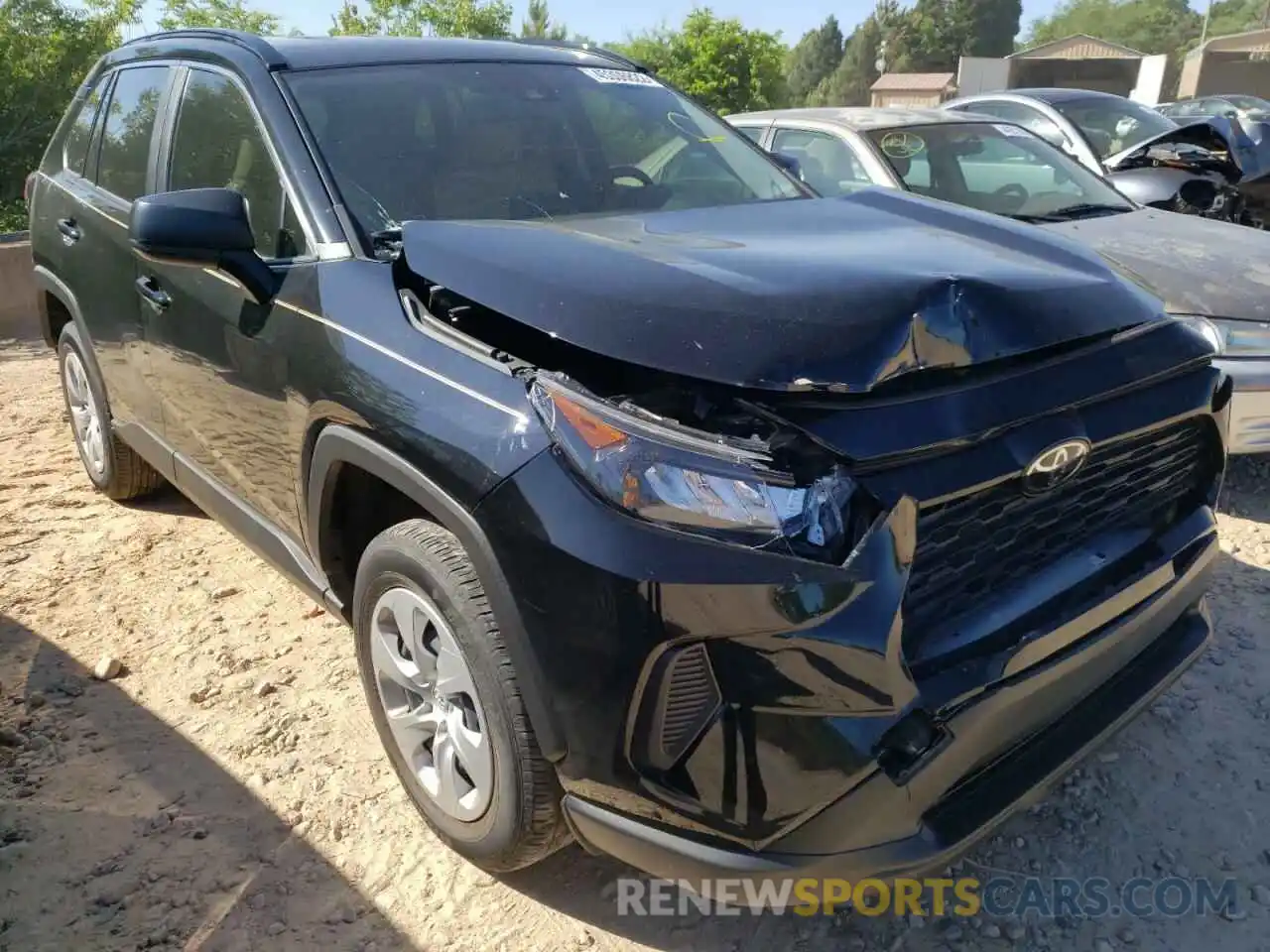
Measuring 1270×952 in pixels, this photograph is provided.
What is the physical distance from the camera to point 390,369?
6.72 ft

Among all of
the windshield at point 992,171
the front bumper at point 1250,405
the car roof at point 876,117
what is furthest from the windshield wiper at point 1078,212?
the front bumper at point 1250,405

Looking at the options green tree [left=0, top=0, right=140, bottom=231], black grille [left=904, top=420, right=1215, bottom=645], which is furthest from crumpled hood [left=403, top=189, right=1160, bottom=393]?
green tree [left=0, top=0, right=140, bottom=231]

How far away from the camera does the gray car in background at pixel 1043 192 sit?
398 centimetres

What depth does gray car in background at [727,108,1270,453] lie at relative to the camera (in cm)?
398

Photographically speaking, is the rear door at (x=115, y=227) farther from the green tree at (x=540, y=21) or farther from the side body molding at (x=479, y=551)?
the green tree at (x=540, y=21)

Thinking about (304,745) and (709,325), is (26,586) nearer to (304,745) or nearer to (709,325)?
(304,745)

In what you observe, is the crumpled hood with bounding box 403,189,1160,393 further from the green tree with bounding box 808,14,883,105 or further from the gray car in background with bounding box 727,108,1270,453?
the green tree with bounding box 808,14,883,105

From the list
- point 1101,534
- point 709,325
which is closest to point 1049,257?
point 1101,534

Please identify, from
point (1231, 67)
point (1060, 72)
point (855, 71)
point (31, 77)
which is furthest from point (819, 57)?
point (31, 77)

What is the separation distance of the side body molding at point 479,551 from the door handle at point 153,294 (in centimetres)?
120

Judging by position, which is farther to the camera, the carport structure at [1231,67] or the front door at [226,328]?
the carport structure at [1231,67]

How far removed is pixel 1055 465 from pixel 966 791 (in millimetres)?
639

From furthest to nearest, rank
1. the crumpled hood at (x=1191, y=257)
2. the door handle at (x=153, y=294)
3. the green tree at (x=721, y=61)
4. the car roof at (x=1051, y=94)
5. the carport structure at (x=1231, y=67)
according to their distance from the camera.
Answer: the carport structure at (x=1231, y=67)
the green tree at (x=721, y=61)
the car roof at (x=1051, y=94)
the crumpled hood at (x=1191, y=257)
the door handle at (x=153, y=294)

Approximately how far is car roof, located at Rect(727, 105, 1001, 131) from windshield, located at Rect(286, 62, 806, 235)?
87.5 inches
